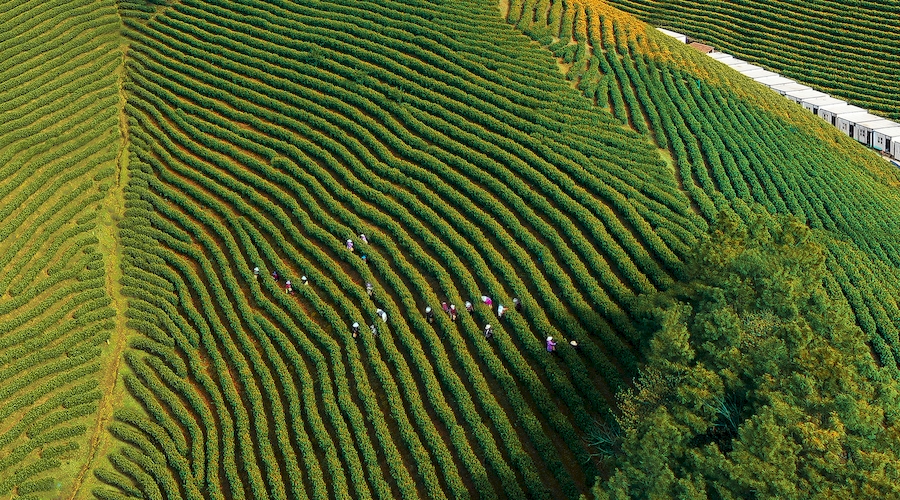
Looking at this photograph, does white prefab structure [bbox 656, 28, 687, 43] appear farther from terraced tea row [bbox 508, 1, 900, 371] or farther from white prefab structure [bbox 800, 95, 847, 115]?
terraced tea row [bbox 508, 1, 900, 371]

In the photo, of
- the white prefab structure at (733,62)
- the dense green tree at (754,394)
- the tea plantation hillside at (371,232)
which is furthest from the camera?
the white prefab structure at (733,62)

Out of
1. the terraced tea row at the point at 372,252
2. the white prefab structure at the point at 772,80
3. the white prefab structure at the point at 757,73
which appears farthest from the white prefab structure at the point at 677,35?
the terraced tea row at the point at 372,252

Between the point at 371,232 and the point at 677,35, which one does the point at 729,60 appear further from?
the point at 371,232

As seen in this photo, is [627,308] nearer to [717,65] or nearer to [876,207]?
[876,207]

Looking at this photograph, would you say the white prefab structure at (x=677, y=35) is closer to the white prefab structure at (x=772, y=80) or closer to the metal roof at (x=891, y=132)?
the white prefab structure at (x=772, y=80)

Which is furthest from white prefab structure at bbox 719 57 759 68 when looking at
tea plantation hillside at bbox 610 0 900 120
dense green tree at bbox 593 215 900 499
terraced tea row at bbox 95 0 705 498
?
dense green tree at bbox 593 215 900 499

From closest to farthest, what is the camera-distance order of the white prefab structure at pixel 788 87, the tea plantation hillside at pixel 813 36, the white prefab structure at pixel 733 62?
the white prefab structure at pixel 788 87 < the tea plantation hillside at pixel 813 36 < the white prefab structure at pixel 733 62

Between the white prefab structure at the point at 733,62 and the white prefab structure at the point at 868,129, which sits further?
the white prefab structure at the point at 733,62
